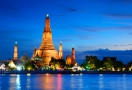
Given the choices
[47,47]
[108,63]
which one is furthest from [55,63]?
[108,63]

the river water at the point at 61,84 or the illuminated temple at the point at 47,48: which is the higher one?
the illuminated temple at the point at 47,48

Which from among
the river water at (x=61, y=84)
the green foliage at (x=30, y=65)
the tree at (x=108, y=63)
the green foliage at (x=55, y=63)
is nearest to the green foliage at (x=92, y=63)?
the tree at (x=108, y=63)

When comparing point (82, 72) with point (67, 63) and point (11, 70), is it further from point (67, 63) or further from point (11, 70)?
point (11, 70)

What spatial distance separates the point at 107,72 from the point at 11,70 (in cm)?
2719

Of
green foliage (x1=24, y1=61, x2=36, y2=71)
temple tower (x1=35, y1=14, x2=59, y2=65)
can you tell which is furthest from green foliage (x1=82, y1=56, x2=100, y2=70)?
green foliage (x1=24, y1=61, x2=36, y2=71)

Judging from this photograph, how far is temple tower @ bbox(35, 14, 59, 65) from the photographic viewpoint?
99.8 meters

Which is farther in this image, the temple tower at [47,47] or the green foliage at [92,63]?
the green foliage at [92,63]

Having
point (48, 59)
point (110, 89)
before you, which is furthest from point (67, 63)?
point (110, 89)

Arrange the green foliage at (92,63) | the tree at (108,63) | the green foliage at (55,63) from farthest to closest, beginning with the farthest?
the tree at (108,63) < the green foliage at (92,63) < the green foliage at (55,63)

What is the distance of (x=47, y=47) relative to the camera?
3949 inches

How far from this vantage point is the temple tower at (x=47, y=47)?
99.8 meters

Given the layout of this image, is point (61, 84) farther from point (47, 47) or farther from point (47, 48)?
point (47, 47)

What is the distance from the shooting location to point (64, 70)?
103625 mm

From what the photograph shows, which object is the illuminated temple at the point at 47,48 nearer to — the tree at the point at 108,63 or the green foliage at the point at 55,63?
the green foliage at the point at 55,63
